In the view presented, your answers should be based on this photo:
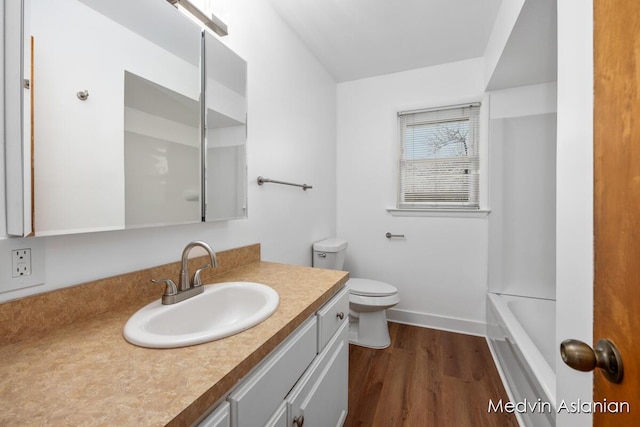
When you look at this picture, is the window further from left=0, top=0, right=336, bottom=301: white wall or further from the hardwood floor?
the hardwood floor

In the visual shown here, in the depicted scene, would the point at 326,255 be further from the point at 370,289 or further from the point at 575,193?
the point at 575,193

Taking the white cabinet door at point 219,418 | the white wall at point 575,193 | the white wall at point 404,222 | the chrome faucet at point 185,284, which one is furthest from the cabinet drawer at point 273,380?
the white wall at point 404,222

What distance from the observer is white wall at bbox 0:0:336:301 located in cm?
88

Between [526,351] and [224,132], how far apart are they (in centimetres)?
188

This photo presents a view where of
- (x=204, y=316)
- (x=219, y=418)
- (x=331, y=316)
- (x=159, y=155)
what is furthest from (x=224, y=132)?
(x=219, y=418)

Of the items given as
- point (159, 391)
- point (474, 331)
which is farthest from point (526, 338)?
point (159, 391)

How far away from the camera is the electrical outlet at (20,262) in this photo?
71 centimetres

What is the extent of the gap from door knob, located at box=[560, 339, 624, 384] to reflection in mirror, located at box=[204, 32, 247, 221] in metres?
1.24

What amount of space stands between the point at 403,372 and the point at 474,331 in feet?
3.07

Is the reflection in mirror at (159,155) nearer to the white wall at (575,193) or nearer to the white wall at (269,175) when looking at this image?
the white wall at (269,175)

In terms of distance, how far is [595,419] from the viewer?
1.77 feet

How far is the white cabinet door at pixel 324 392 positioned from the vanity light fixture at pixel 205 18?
4.90 feet

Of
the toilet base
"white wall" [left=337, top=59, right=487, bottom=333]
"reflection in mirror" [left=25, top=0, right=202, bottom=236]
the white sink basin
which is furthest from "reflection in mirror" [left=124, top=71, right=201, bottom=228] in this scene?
"white wall" [left=337, top=59, right=487, bottom=333]

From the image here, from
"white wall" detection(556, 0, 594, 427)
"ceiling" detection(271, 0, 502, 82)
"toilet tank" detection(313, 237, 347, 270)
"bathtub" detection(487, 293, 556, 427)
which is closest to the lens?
"white wall" detection(556, 0, 594, 427)
